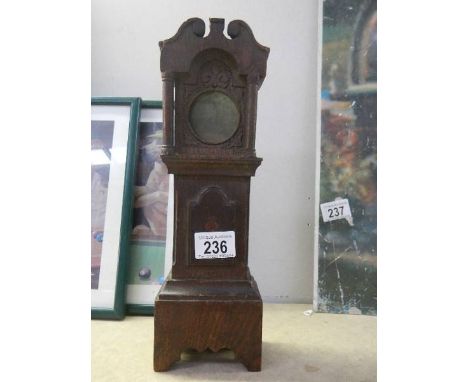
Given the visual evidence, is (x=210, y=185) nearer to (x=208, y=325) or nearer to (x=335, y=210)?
(x=208, y=325)

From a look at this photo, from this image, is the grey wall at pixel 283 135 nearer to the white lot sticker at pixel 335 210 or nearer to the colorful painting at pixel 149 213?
the white lot sticker at pixel 335 210

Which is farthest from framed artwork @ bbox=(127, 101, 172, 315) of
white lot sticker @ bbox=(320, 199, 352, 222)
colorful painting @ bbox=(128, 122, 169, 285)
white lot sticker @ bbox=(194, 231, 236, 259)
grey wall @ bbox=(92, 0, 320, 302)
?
white lot sticker @ bbox=(320, 199, 352, 222)

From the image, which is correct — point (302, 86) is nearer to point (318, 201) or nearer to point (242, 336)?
point (318, 201)

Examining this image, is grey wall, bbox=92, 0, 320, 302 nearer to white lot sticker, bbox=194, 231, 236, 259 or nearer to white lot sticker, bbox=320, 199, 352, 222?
white lot sticker, bbox=320, 199, 352, 222

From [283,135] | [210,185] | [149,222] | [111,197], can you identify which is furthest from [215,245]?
[283,135]

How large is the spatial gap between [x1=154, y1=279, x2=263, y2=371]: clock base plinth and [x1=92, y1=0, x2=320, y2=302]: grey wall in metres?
0.71

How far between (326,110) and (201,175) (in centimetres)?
89

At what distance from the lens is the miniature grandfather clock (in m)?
1.40

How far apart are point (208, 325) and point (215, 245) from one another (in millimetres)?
279

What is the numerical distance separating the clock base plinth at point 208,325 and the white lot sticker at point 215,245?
0.46 ft

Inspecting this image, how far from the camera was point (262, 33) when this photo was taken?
2098 mm

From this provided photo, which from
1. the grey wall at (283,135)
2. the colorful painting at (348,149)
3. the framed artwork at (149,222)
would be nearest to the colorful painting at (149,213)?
the framed artwork at (149,222)
